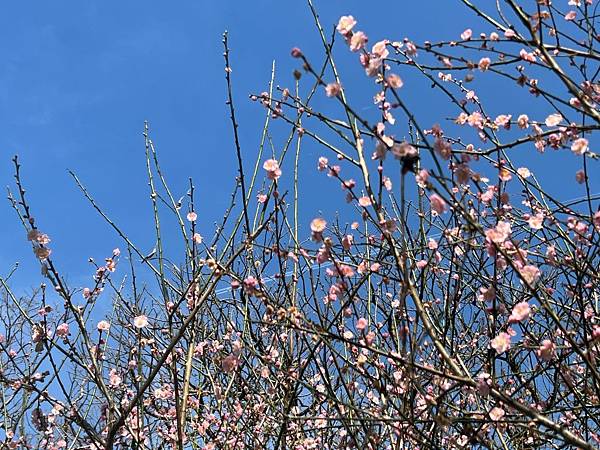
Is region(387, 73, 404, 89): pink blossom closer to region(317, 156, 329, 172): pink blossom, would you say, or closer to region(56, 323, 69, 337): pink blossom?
region(317, 156, 329, 172): pink blossom

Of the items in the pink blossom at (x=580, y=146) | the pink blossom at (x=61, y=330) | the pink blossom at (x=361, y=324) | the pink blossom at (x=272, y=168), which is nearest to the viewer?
the pink blossom at (x=580, y=146)

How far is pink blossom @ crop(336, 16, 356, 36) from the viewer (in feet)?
7.68

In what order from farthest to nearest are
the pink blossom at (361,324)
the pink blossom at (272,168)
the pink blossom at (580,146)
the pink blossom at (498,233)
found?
the pink blossom at (272,168) → the pink blossom at (361,324) → the pink blossom at (580,146) → the pink blossom at (498,233)

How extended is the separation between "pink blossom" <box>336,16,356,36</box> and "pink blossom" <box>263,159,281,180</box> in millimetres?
698

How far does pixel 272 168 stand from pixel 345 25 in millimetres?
744

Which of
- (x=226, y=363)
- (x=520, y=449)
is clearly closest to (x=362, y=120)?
(x=226, y=363)

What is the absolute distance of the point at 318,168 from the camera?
2762mm

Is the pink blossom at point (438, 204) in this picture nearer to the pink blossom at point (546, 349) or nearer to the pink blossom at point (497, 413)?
the pink blossom at point (546, 349)

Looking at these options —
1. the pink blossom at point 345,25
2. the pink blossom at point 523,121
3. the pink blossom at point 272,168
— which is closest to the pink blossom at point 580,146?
the pink blossom at point 523,121

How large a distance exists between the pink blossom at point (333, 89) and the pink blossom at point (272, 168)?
0.60m

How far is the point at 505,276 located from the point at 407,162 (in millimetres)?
2526

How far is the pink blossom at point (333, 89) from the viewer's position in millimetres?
2258

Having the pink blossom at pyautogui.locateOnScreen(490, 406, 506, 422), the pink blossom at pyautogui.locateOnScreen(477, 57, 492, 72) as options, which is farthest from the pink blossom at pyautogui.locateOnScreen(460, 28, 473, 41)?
the pink blossom at pyautogui.locateOnScreen(490, 406, 506, 422)

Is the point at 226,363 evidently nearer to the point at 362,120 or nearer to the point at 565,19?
the point at 362,120
